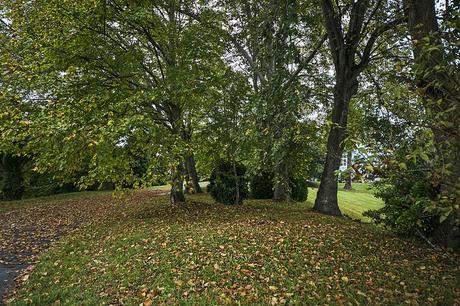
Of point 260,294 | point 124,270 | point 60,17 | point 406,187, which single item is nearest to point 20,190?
point 60,17

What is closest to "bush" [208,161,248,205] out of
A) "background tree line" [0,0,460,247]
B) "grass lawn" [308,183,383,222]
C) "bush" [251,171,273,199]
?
"background tree line" [0,0,460,247]

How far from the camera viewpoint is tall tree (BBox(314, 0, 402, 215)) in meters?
8.23

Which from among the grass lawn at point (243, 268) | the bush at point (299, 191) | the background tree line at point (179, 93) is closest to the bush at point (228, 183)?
the background tree line at point (179, 93)

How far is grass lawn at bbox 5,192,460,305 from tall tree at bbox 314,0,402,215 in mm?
1862

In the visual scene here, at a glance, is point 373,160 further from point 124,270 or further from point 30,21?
point 30,21

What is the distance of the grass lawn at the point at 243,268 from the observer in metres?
4.34

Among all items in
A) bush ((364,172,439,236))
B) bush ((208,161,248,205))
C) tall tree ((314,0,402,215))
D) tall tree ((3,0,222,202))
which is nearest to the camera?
bush ((364,172,439,236))

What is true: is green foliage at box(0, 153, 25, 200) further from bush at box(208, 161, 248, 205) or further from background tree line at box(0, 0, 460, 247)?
bush at box(208, 161, 248, 205)

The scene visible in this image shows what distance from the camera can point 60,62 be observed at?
822cm

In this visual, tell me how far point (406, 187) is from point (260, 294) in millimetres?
4036

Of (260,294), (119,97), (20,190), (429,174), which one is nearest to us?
(429,174)

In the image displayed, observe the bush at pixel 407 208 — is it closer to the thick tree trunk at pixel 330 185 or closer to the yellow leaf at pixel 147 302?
the thick tree trunk at pixel 330 185

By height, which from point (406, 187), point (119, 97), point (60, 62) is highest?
point (60, 62)

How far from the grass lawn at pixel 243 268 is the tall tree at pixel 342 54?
186cm
